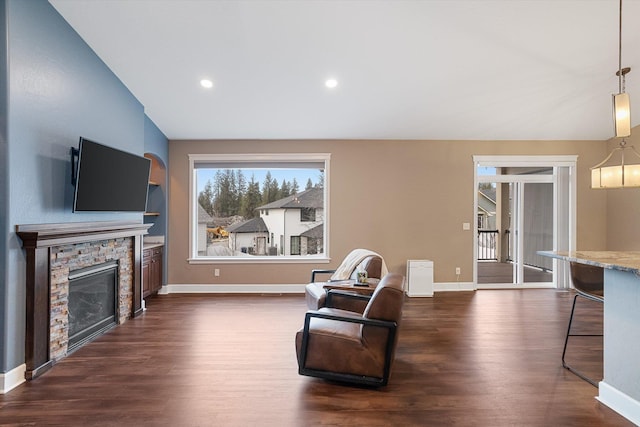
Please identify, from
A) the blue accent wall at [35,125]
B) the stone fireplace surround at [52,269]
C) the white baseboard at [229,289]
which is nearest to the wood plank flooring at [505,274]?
the white baseboard at [229,289]

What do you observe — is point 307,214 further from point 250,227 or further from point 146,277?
point 146,277

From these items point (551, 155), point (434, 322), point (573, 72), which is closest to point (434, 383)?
point (434, 322)

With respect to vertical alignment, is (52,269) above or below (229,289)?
above

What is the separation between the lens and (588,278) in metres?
3.01

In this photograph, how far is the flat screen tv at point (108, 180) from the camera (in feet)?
11.1

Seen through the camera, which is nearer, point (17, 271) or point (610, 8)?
point (17, 271)

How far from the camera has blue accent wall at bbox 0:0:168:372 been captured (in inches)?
107

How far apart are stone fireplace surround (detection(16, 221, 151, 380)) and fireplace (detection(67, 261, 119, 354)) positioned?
12cm

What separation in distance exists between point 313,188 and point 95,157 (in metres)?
3.47

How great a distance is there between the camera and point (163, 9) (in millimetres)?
3266

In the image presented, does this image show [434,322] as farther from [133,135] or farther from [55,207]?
[133,135]

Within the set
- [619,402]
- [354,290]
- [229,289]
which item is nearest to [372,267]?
[354,290]

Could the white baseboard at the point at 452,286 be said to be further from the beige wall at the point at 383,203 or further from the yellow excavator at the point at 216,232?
the yellow excavator at the point at 216,232

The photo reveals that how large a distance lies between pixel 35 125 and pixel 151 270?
2.96 metres
